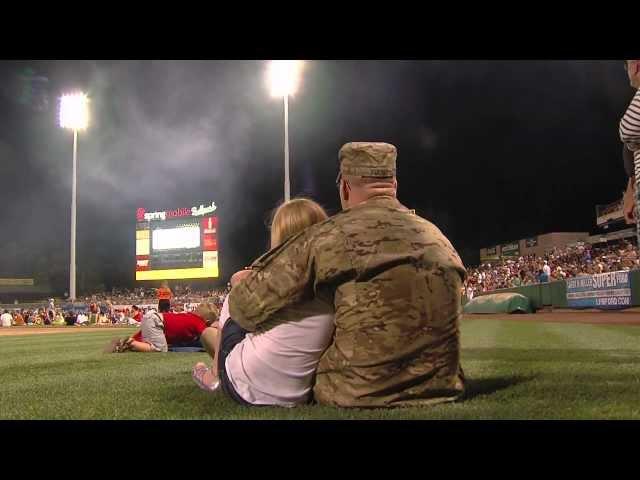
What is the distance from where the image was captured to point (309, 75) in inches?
862

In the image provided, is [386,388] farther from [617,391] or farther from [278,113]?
[278,113]

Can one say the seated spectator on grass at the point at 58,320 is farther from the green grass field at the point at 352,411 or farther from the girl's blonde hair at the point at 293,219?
the girl's blonde hair at the point at 293,219

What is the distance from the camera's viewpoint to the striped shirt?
275cm

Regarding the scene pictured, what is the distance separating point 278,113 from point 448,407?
74.5ft

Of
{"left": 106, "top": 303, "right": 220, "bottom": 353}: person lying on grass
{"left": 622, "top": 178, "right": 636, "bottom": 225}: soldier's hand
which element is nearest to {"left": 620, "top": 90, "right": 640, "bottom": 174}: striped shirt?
{"left": 622, "top": 178, "right": 636, "bottom": 225}: soldier's hand

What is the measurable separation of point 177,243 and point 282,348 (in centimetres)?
3515

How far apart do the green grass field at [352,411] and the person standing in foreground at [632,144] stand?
0.99 m

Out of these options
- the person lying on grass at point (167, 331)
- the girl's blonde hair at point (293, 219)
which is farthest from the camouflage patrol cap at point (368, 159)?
the person lying on grass at point (167, 331)

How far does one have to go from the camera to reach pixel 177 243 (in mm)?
36438

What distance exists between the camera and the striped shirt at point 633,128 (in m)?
2.75

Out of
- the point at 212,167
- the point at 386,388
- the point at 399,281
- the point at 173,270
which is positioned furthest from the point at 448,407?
the point at 173,270

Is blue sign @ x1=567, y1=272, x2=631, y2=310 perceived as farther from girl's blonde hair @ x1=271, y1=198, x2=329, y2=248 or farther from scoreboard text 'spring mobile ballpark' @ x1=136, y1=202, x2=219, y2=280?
scoreboard text 'spring mobile ballpark' @ x1=136, y1=202, x2=219, y2=280

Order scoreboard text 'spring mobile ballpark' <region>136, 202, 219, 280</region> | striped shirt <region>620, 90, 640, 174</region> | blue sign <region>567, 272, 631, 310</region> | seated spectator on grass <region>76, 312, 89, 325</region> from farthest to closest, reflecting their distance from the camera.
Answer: scoreboard text 'spring mobile ballpark' <region>136, 202, 219, 280</region>, seated spectator on grass <region>76, 312, 89, 325</region>, blue sign <region>567, 272, 631, 310</region>, striped shirt <region>620, 90, 640, 174</region>

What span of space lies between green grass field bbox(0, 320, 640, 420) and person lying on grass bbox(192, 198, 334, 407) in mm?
89
